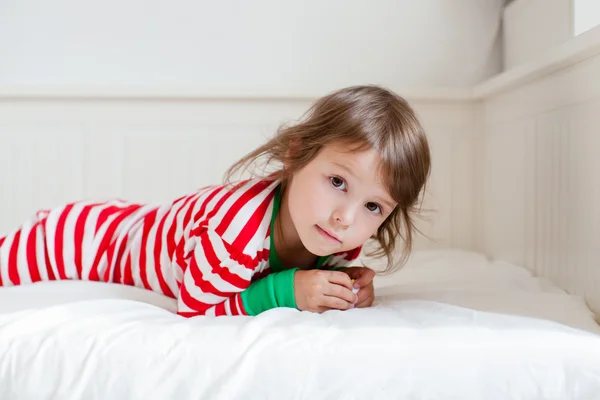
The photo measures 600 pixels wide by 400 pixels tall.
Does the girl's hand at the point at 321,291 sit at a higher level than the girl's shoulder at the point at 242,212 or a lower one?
lower

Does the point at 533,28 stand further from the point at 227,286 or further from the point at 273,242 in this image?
the point at 227,286

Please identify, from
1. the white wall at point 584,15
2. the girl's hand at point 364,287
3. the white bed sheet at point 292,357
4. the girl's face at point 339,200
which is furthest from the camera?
the white wall at point 584,15

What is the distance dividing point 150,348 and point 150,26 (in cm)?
123

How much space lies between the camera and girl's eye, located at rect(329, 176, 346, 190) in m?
0.94

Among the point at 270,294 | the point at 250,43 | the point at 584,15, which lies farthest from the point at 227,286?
the point at 250,43

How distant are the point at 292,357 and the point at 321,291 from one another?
0.76 feet

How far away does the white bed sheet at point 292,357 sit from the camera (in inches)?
28.7

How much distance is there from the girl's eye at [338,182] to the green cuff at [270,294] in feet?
0.52

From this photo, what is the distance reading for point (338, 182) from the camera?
94cm

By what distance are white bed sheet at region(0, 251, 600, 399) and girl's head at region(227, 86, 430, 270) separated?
15cm

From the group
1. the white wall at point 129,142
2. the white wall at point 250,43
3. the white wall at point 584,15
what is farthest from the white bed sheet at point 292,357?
the white wall at point 250,43

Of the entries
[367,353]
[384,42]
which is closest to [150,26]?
[384,42]

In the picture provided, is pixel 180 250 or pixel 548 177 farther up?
pixel 548 177

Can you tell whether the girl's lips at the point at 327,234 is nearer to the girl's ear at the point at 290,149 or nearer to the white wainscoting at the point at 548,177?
the girl's ear at the point at 290,149
